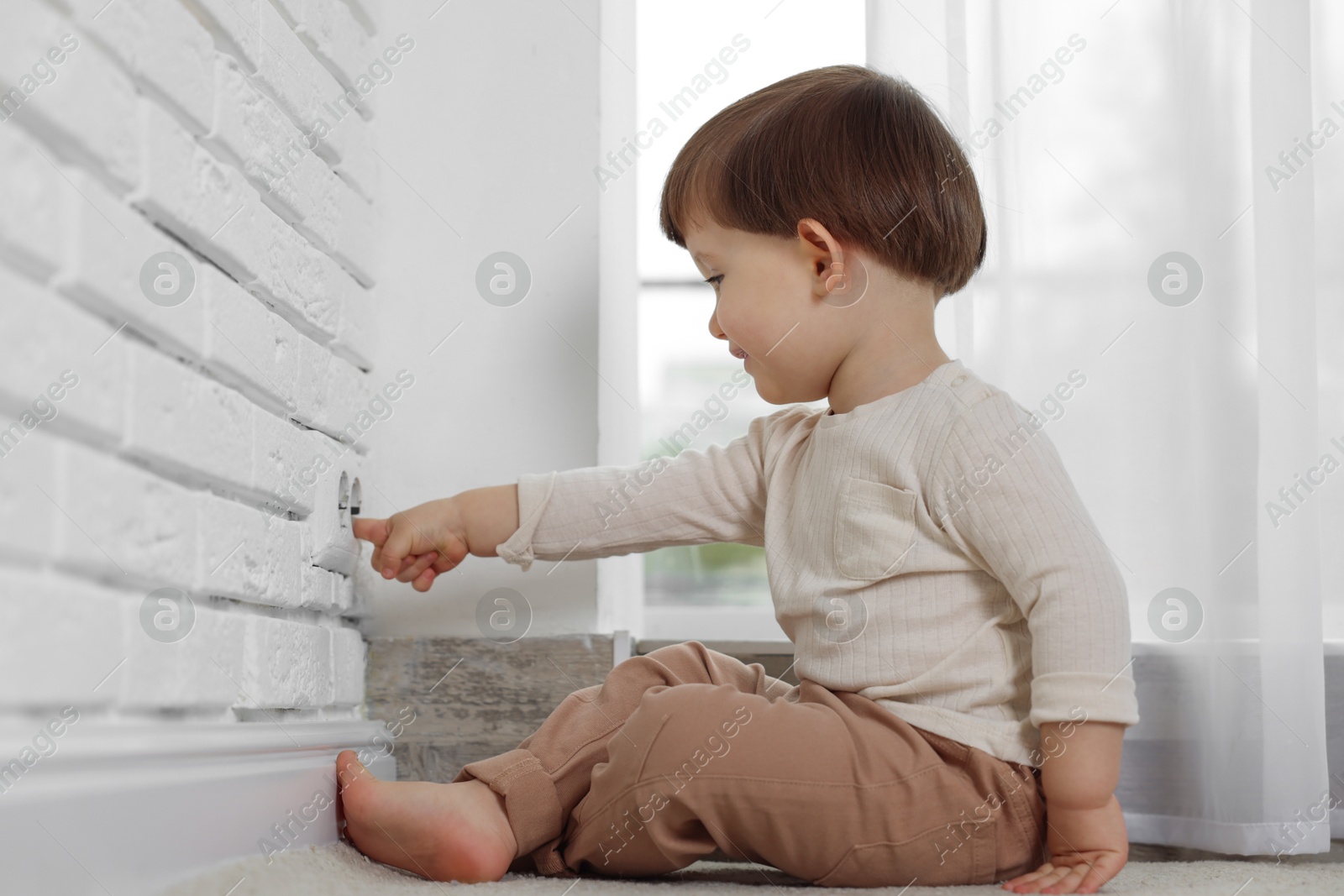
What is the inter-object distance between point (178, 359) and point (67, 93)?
0.67ft

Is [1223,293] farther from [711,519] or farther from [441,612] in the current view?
[441,612]

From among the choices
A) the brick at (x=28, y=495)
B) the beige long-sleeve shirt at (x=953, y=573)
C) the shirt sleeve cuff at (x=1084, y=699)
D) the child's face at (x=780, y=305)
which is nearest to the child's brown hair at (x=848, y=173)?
the child's face at (x=780, y=305)

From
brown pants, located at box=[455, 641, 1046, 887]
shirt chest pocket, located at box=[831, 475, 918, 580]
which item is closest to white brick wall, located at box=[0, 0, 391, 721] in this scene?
brown pants, located at box=[455, 641, 1046, 887]

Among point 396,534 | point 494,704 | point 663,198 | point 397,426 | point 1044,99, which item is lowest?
point 494,704

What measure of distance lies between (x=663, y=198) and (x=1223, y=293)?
584 millimetres

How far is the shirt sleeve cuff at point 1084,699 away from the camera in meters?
0.82

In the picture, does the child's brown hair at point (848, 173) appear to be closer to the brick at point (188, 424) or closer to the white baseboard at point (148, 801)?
the brick at point (188, 424)

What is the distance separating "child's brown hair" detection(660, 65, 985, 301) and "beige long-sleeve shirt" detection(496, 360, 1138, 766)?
0.14 meters

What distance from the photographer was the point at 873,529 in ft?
3.06

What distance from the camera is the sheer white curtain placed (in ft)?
3.43

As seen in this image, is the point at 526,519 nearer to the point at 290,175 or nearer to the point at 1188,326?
the point at 290,175

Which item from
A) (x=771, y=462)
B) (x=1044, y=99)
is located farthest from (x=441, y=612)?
(x=1044, y=99)

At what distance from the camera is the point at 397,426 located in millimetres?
1207

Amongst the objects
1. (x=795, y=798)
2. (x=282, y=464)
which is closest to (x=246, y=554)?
(x=282, y=464)
